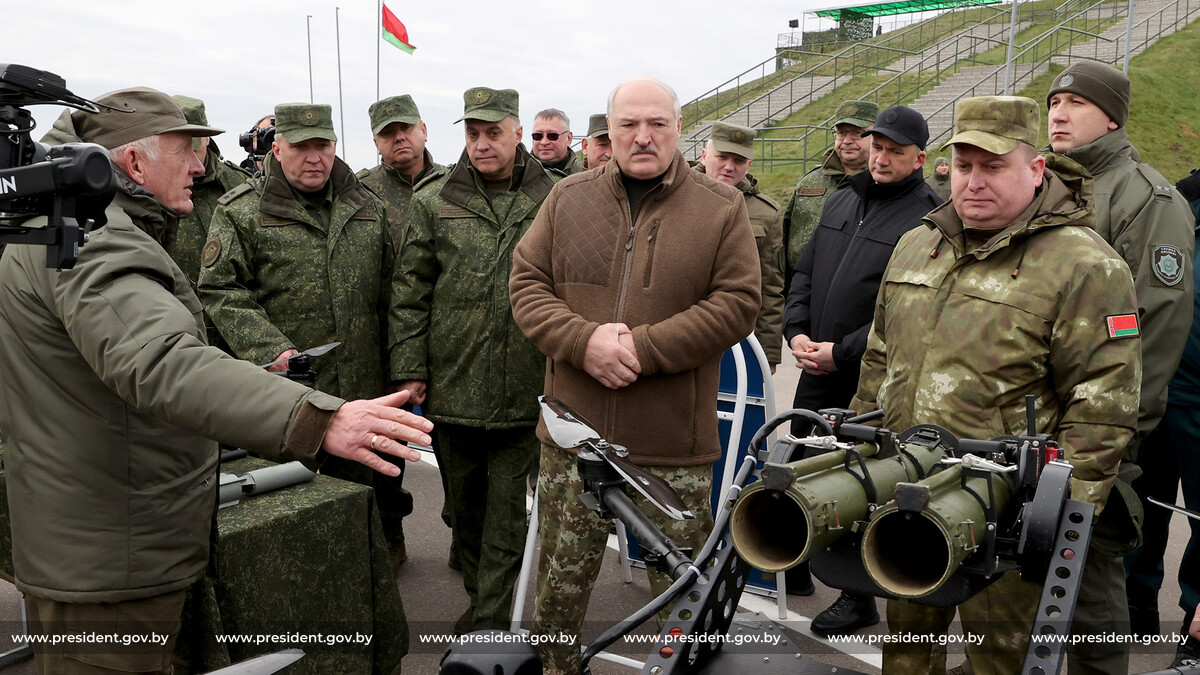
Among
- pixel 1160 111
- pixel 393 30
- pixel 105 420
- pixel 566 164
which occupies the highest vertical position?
pixel 393 30

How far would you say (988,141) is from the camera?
2.71 m

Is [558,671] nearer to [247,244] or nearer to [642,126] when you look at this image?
[642,126]

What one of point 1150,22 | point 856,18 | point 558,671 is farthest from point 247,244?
point 856,18

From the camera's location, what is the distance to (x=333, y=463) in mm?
4324

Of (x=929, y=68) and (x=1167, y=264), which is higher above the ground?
(x=929, y=68)

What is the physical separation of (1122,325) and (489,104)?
2.77m

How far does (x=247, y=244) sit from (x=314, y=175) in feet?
1.46

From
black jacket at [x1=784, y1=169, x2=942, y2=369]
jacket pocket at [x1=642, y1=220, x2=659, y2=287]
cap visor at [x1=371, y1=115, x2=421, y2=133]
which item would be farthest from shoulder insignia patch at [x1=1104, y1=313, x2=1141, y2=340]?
cap visor at [x1=371, y1=115, x2=421, y2=133]

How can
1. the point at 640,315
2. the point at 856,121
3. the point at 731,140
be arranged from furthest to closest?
the point at 731,140
the point at 856,121
the point at 640,315

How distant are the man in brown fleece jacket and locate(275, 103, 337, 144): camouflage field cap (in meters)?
1.58

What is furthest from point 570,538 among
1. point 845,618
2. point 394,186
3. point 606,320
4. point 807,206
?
point 394,186

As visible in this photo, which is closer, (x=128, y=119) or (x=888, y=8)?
(x=128, y=119)

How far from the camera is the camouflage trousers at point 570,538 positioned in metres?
3.30

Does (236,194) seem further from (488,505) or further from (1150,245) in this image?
(1150,245)
